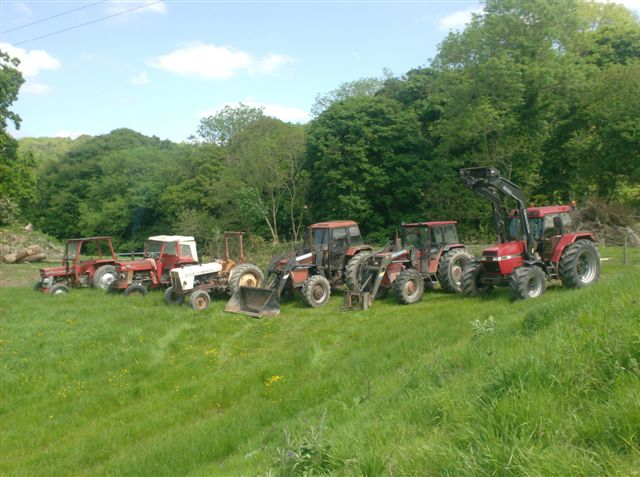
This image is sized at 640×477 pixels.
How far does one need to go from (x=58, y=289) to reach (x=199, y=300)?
5.92 m

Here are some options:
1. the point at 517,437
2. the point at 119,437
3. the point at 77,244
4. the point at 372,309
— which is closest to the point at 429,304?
the point at 372,309

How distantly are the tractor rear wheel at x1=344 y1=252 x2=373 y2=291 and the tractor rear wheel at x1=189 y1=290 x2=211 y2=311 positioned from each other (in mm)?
3826

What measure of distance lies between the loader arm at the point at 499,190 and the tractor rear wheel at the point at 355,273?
131 inches

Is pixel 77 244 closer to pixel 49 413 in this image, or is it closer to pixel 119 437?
pixel 49 413

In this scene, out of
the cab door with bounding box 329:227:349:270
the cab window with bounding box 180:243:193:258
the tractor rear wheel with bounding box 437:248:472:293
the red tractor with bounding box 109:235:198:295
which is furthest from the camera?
the cab window with bounding box 180:243:193:258

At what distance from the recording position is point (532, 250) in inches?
457

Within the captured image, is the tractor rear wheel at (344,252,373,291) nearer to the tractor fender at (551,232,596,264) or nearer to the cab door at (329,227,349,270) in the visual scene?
the cab door at (329,227,349,270)

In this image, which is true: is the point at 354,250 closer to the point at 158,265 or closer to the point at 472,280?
the point at 472,280

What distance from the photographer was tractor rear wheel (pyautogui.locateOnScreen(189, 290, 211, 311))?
46.5ft

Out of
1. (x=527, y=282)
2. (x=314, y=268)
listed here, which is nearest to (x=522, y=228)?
(x=527, y=282)

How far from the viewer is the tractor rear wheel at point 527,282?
1078 cm

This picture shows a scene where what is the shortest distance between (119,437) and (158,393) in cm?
156

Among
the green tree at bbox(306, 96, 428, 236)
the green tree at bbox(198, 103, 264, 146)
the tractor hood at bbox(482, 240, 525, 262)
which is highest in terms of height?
the green tree at bbox(198, 103, 264, 146)

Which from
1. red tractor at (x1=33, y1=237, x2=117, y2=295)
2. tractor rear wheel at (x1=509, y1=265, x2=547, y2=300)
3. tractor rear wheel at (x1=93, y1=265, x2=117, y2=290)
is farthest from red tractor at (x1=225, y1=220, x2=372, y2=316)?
red tractor at (x1=33, y1=237, x2=117, y2=295)
